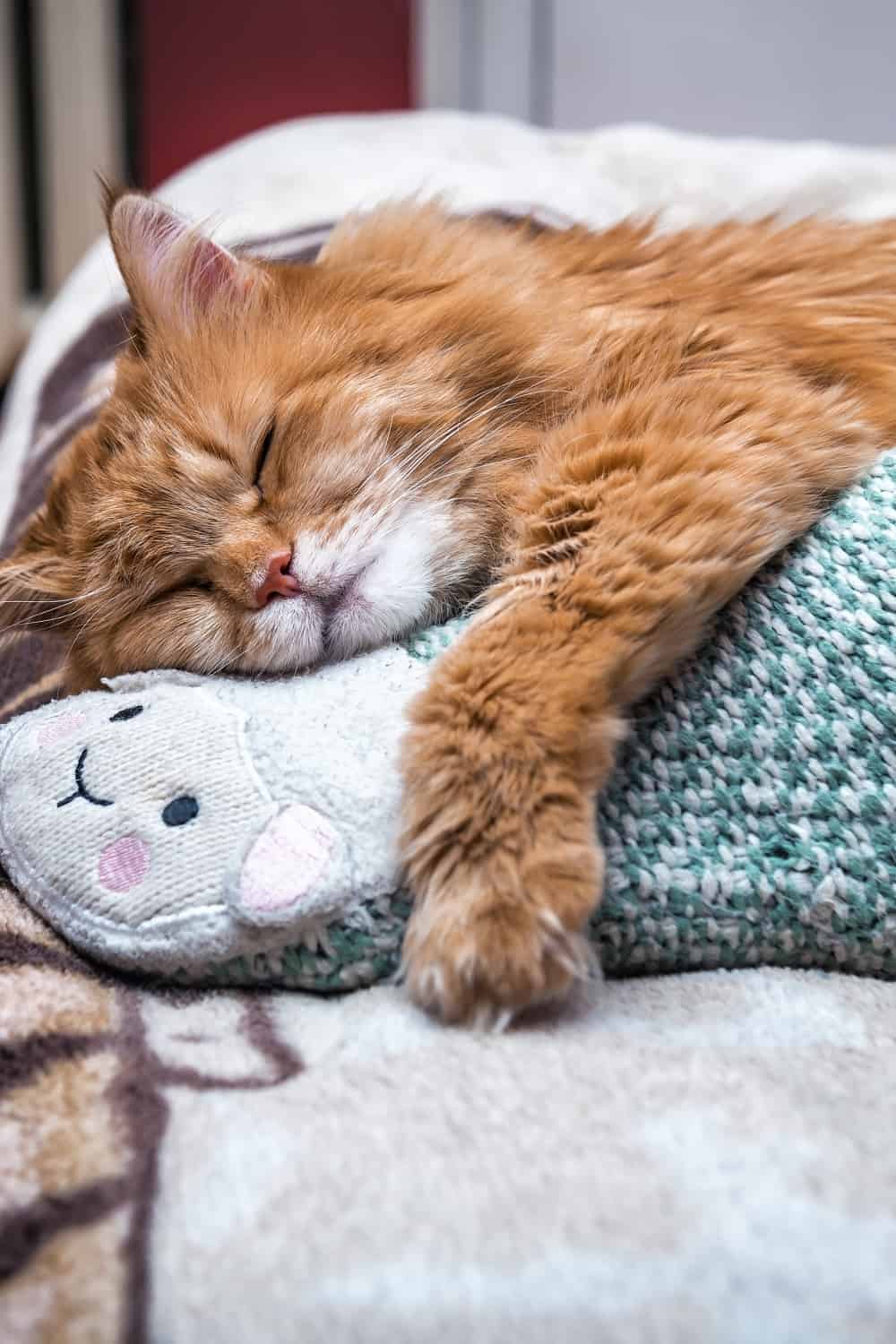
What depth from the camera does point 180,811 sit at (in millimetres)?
951

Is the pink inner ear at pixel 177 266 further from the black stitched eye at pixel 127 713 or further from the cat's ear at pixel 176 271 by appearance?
the black stitched eye at pixel 127 713

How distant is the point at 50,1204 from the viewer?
0.67 m

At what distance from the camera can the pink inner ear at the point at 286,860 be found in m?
0.88

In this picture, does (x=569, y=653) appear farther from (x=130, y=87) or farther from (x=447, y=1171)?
(x=130, y=87)

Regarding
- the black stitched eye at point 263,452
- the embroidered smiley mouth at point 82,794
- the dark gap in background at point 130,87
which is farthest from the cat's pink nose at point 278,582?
the dark gap in background at point 130,87

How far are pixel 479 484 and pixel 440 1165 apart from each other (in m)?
0.73

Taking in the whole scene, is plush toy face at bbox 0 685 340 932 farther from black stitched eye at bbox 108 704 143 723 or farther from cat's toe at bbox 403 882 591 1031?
cat's toe at bbox 403 882 591 1031

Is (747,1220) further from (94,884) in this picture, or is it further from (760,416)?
(760,416)

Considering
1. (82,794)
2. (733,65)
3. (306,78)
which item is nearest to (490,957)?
(82,794)

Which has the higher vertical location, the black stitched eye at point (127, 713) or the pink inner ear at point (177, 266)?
the pink inner ear at point (177, 266)

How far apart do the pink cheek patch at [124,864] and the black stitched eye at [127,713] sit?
0.46 ft

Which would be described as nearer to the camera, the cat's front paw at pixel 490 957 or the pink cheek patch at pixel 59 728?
the cat's front paw at pixel 490 957

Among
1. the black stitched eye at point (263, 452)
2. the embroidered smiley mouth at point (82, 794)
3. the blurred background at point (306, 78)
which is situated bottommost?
the embroidered smiley mouth at point (82, 794)

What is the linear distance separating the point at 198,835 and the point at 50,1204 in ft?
1.05
